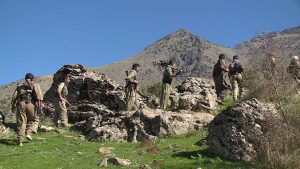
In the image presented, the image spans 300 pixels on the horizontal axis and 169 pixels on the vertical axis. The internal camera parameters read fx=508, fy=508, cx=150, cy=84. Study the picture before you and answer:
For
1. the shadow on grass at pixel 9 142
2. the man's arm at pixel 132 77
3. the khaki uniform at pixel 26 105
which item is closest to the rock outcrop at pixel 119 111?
the man's arm at pixel 132 77

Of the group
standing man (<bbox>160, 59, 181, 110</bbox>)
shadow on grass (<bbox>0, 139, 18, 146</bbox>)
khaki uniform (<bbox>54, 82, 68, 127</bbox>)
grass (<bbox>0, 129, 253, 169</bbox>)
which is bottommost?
grass (<bbox>0, 129, 253, 169</bbox>)

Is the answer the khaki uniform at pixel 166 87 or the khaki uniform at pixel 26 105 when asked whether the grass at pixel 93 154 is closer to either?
the khaki uniform at pixel 26 105

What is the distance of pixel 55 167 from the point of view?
741 inches

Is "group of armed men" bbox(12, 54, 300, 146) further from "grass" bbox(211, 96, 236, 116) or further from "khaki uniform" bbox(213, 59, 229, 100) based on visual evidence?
"grass" bbox(211, 96, 236, 116)

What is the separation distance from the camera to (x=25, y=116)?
2417 centimetres

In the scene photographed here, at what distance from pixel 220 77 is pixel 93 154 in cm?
1579

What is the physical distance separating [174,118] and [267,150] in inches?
A: 403

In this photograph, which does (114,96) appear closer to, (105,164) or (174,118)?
(174,118)

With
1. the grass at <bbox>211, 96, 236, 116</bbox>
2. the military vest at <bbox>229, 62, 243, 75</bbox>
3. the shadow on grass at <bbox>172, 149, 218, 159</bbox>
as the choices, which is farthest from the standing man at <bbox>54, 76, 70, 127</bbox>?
the shadow on grass at <bbox>172, 149, 218, 159</bbox>

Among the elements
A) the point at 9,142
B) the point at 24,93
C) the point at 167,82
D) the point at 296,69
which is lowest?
the point at 9,142

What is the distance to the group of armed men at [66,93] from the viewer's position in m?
24.3

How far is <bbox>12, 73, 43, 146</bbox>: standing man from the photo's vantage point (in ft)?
78.8

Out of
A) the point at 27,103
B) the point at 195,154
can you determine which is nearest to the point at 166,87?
the point at 27,103

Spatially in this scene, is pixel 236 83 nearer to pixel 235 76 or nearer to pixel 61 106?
pixel 235 76
